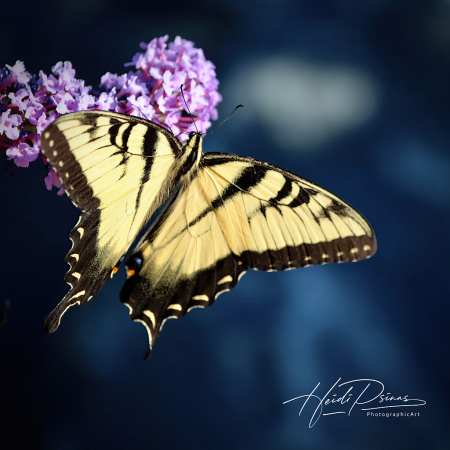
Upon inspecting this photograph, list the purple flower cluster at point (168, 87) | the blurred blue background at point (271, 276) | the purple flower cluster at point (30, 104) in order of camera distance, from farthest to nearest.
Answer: the blurred blue background at point (271, 276), the purple flower cluster at point (168, 87), the purple flower cluster at point (30, 104)

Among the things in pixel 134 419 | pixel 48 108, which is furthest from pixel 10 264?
pixel 48 108

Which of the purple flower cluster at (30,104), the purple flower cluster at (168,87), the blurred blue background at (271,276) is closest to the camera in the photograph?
the purple flower cluster at (30,104)

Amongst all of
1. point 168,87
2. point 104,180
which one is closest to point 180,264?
point 104,180

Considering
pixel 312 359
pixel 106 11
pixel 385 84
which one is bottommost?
pixel 312 359

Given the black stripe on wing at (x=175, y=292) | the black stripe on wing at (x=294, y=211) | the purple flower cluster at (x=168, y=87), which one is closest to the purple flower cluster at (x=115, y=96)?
the purple flower cluster at (x=168, y=87)

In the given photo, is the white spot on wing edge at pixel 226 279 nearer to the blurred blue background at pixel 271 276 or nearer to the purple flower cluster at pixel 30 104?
the purple flower cluster at pixel 30 104

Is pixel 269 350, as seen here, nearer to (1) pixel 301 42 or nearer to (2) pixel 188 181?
(2) pixel 188 181

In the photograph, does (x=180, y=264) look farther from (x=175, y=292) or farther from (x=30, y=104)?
(x=30, y=104)
